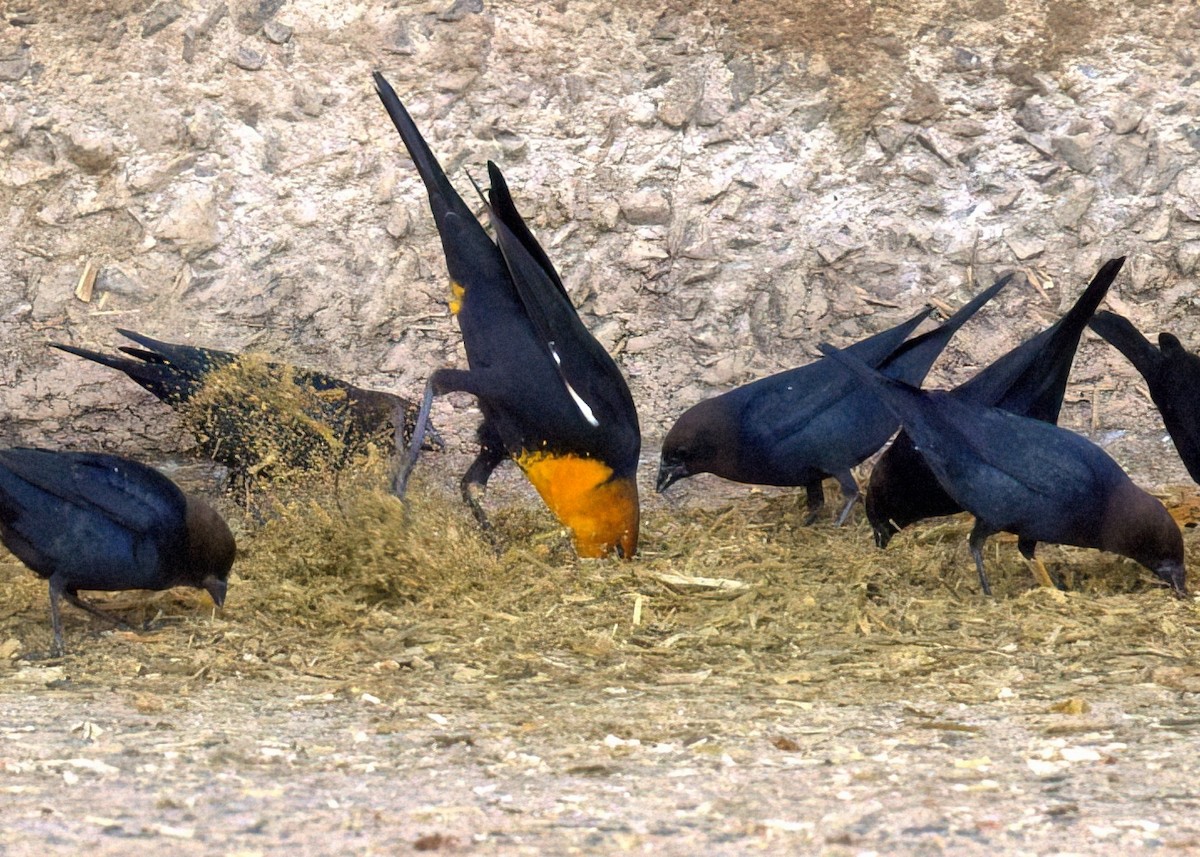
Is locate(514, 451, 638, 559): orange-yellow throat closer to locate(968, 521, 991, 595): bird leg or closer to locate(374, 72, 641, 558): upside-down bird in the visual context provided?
locate(374, 72, 641, 558): upside-down bird

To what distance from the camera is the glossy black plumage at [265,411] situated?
543cm

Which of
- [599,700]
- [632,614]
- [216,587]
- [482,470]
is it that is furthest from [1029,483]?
[216,587]

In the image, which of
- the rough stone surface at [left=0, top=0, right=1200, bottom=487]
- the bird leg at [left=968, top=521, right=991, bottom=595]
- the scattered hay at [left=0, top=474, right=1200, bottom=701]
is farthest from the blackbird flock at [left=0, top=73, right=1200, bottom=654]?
the rough stone surface at [left=0, top=0, right=1200, bottom=487]

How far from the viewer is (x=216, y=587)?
4.30 m

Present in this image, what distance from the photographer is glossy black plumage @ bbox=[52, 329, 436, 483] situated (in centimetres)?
543

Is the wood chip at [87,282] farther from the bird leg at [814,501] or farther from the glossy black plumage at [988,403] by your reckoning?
the glossy black plumage at [988,403]

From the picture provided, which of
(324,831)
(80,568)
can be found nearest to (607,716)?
(324,831)

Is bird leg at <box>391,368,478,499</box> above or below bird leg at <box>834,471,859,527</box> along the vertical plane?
above

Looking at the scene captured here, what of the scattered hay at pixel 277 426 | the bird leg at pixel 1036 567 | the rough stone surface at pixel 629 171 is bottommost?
the bird leg at pixel 1036 567

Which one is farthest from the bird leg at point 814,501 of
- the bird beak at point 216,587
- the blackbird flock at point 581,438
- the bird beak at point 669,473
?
the bird beak at point 216,587

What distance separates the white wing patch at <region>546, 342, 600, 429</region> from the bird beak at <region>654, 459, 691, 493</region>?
0.94 metres

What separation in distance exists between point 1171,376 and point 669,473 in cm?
194

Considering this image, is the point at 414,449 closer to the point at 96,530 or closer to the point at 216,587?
the point at 216,587

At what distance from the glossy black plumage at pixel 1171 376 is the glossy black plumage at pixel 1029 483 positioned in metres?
0.62
